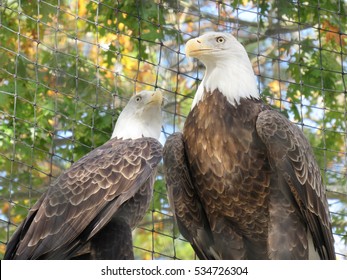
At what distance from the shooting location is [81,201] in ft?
21.0

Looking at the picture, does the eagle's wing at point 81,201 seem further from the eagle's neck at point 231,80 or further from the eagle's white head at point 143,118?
the eagle's neck at point 231,80

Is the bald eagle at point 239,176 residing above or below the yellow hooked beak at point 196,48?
below

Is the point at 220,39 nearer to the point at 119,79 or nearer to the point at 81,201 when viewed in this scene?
the point at 81,201

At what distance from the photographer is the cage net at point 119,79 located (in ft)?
27.3

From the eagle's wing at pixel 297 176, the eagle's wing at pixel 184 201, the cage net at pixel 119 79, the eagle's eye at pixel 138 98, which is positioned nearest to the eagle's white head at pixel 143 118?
the eagle's eye at pixel 138 98

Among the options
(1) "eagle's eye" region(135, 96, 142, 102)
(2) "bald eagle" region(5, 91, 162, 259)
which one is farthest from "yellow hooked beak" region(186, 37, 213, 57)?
(1) "eagle's eye" region(135, 96, 142, 102)

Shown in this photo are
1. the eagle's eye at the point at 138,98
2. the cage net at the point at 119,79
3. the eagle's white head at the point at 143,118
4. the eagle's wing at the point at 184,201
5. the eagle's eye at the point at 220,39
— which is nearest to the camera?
the eagle's wing at the point at 184,201

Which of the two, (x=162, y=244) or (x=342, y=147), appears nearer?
(x=162, y=244)

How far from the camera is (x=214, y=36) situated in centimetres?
663

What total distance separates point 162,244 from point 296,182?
3189 millimetres

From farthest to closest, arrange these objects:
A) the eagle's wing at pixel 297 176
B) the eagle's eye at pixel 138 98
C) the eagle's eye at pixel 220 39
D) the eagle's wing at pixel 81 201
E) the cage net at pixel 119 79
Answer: the cage net at pixel 119 79 < the eagle's eye at pixel 138 98 < the eagle's eye at pixel 220 39 < the eagle's wing at pixel 81 201 < the eagle's wing at pixel 297 176

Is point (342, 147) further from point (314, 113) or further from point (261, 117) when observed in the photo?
point (261, 117)

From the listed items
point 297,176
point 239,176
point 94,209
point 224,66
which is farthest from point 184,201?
point 224,66

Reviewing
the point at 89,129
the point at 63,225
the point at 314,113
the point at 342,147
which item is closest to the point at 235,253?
the point at 63,225
